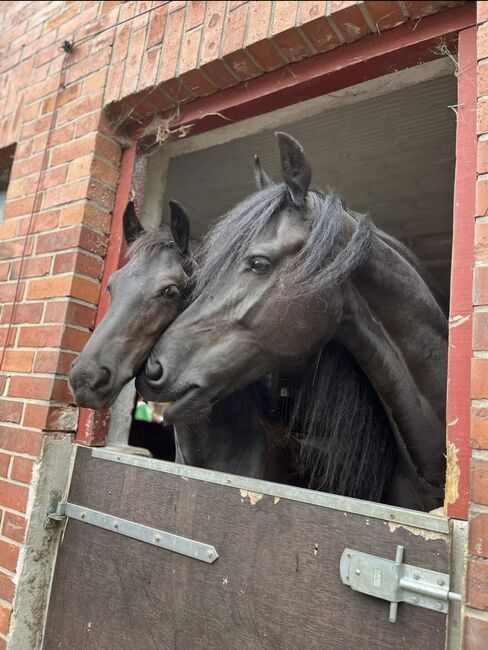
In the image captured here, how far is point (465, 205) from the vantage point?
1136mm

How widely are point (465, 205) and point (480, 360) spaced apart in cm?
40

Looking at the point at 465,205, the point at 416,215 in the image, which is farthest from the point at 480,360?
the point at 416,215

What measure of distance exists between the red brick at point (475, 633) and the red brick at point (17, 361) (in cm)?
166

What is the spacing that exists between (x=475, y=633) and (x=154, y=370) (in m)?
1.01

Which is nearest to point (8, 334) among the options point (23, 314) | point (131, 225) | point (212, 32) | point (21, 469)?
point (23, 314)

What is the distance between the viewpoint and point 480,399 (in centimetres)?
98

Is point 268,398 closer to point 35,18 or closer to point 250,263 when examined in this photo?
point 250,263

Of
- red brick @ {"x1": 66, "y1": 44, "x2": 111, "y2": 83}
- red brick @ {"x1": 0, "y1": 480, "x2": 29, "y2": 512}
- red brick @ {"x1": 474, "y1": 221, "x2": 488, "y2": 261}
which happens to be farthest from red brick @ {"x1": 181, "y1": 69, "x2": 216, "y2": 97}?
red brick @ {"x1": 0, "y1": 480, "x2": 29, "y2": 512}

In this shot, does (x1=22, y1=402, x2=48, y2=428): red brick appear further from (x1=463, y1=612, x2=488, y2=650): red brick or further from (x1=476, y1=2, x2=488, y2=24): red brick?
(x1=476, y1=2, x2=488, y2=24): red brick

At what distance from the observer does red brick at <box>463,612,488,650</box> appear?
0.87m

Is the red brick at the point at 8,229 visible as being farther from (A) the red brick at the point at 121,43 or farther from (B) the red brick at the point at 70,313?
(A) the red brick at the point at 121,43

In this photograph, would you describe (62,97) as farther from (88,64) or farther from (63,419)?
(63,419)

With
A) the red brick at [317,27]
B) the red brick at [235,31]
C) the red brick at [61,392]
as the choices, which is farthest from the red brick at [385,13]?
the red brick at [61,392]

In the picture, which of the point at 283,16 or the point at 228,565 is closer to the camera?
the point at 228,565
